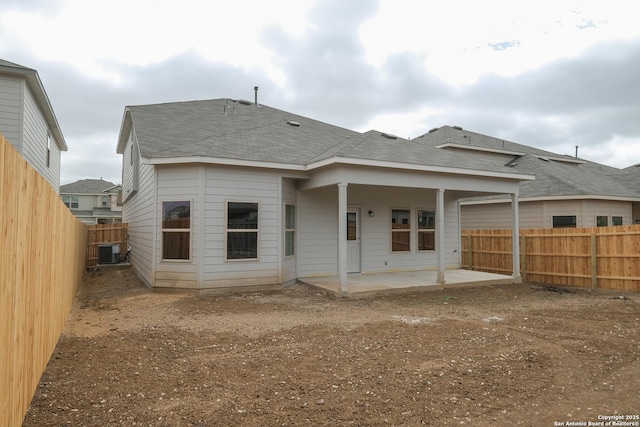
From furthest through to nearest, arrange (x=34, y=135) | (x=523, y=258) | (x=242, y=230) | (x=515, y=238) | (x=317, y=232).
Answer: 1. (x=523, y=258)
2. (x=515, y=238)
3. (x=34, y=135)
4. (x=317, y=232)
5. (x=242, y=230)

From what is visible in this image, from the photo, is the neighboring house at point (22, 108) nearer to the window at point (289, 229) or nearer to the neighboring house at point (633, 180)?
the window at point (289, 229)

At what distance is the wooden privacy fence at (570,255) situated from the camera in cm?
1041

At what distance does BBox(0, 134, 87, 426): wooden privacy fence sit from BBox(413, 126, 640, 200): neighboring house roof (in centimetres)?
1645

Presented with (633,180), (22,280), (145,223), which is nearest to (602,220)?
(633,180)

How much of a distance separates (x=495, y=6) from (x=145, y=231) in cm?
1130

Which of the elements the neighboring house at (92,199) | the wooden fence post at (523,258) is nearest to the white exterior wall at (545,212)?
the wooden fence post at (523,258)

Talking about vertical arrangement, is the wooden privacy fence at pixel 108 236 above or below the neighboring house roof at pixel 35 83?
below

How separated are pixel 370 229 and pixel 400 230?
1247 mm

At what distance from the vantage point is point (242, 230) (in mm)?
9750

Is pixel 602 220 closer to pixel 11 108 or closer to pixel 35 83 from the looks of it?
pixel 35 83

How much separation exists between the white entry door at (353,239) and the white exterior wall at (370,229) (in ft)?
0.48

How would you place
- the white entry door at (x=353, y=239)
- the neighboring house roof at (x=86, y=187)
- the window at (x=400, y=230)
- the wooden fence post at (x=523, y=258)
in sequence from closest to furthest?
the white entry door at (x=353, y=239) < the wooden fence post at (x=523, y=258) < the window at (x=400, y=230) < the neighboring house roof at (x=86, y=187)

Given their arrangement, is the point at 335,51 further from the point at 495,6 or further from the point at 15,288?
the point at 15,288

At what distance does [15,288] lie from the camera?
2611 mm
